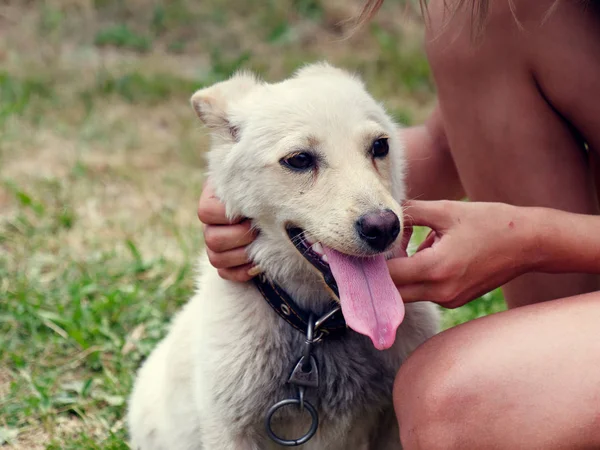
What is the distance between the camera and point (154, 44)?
6.63 meters

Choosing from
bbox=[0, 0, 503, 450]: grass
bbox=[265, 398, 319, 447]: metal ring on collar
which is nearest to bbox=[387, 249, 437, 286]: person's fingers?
bbox=[265, 398, 319, 447]: metal ring on collar

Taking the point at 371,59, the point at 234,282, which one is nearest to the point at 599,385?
the point at 234,282

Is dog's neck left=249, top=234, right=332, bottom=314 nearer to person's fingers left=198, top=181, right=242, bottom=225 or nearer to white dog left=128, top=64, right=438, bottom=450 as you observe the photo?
white dog left=128, top=64, right=438, bottom=450

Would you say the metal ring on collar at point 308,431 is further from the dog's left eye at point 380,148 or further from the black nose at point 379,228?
the dog's left eye at point 380,148

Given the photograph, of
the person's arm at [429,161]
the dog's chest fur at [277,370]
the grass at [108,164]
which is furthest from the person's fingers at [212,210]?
the grass at [108,164]

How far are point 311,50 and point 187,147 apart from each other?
180cm

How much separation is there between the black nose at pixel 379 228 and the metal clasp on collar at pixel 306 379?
0.31m

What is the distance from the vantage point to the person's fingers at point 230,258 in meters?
2.23

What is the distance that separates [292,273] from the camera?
2260 mm

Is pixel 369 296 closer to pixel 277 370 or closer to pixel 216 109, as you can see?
pixel 277 370

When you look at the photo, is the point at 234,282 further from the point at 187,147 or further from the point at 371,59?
the point at 371,59

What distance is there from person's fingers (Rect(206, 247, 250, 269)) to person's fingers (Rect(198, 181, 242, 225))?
0.08 meters

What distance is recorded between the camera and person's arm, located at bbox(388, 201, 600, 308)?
2.00 m

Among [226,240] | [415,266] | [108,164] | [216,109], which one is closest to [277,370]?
[226,240]
